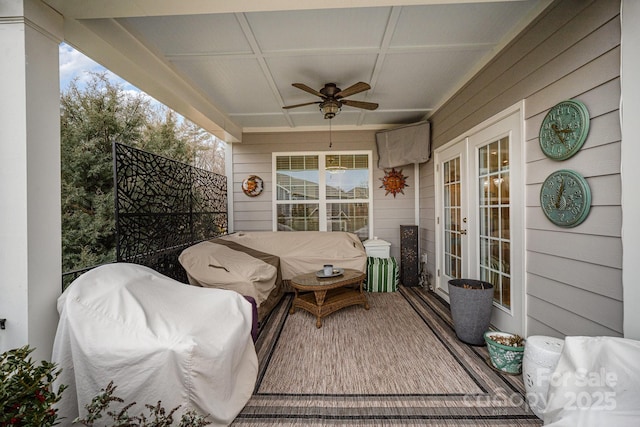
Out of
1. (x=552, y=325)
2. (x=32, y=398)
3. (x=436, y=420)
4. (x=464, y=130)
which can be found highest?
(x=464, y=130)

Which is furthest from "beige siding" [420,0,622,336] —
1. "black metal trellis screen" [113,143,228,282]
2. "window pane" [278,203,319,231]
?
"black metal trellis screen" [113,143,228,282]

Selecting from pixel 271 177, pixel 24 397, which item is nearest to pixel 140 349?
pixel 24 397

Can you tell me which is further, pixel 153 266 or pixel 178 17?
pixel 153 266

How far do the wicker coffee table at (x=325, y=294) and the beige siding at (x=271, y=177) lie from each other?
159 cm

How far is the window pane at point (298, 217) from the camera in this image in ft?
15.3

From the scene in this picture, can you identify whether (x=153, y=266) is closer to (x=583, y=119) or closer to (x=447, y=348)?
(x=447, y=348)

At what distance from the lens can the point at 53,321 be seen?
148cm

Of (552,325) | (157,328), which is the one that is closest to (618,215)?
(552,325)

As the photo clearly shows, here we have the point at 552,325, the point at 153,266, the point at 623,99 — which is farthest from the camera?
the point at 153,266

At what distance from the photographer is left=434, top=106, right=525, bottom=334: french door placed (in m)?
2.17

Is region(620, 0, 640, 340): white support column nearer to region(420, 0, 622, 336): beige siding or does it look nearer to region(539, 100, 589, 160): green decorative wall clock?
region(420, 0, 622, 336): beige siding

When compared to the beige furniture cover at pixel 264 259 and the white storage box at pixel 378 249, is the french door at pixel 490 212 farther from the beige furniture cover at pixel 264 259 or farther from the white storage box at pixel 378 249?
the beige furniture cover at pixel 264 259

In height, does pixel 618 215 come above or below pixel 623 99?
below

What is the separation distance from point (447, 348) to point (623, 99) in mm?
2029
